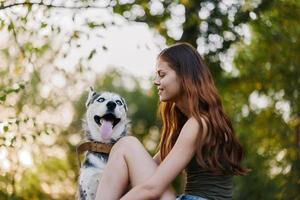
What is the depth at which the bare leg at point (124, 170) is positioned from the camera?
573cm

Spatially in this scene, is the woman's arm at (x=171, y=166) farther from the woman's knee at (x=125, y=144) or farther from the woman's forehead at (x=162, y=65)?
the woman's forehead at (x=162, y=65)

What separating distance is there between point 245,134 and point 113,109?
1448cm

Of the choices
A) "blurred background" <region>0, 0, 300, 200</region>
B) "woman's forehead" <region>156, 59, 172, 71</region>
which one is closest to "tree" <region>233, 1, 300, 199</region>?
"blurred background" <region>0, 0, 300, 200</region>

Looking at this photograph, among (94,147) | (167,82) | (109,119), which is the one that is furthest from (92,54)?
(167,82)

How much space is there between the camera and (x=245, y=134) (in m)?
20.5

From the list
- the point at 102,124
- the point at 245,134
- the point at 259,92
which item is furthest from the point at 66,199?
the point at 102,124

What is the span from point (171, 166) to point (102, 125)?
0.91 meters

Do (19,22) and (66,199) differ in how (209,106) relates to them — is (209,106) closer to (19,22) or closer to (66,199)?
(19,22)

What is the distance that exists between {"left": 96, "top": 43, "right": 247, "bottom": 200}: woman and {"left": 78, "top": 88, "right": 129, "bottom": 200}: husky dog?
1.04 feet

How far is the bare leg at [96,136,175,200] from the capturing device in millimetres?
5730

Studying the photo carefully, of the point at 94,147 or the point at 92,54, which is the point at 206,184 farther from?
the point at 92,54

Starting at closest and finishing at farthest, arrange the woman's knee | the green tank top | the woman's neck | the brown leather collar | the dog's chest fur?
the green tank top < the woman's knee < the woman's neck < the dog's chest fur < the brown leather collar

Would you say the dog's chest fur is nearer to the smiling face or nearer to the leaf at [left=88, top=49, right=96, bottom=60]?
the smiling face

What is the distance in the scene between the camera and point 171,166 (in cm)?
561
